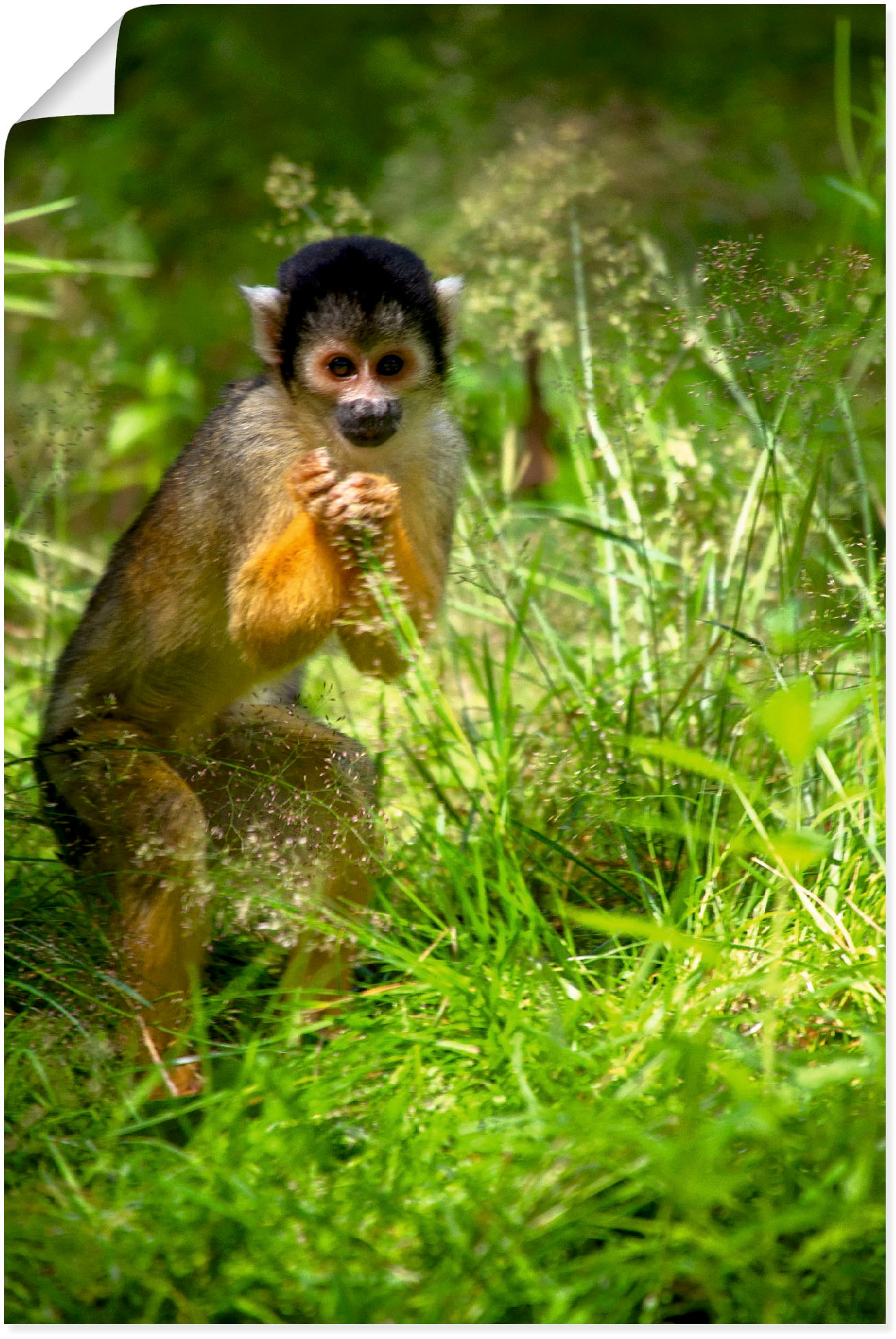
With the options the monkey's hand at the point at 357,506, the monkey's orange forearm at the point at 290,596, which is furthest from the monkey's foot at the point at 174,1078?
the monkey's hand at the point at 357,506

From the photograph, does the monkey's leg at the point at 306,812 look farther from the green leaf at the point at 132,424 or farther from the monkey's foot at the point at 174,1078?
the green leaf at the point at 132,424

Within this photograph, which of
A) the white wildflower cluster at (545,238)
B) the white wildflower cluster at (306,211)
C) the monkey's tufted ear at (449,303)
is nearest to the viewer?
the monkey's tufted ear at (449,303)

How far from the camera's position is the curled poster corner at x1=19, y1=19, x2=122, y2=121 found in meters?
2.15

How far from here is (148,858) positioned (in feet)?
8.42

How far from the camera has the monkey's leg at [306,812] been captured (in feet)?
8.23

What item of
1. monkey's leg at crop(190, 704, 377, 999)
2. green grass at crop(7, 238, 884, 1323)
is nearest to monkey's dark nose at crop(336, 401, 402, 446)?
green grass at crop(7, 238, 884, 1323)

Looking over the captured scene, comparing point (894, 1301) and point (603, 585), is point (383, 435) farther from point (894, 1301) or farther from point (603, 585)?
point (894, 1301)

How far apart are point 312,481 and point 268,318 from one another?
463 mm

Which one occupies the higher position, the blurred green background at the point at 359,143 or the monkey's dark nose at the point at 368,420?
the blurred green background at the point at 359,143

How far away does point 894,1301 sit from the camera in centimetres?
182

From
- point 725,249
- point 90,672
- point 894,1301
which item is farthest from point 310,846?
point 725,249

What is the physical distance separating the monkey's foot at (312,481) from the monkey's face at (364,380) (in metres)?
0.13

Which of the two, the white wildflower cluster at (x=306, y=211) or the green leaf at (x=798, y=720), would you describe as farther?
the white wildflower cluster at (x=306, y=211)

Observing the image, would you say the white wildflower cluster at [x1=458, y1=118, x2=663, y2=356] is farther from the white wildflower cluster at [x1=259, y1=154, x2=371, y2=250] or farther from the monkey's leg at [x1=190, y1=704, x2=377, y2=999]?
the monkey's leg at [x1=190, y1=704, x2=377, y2=999]
